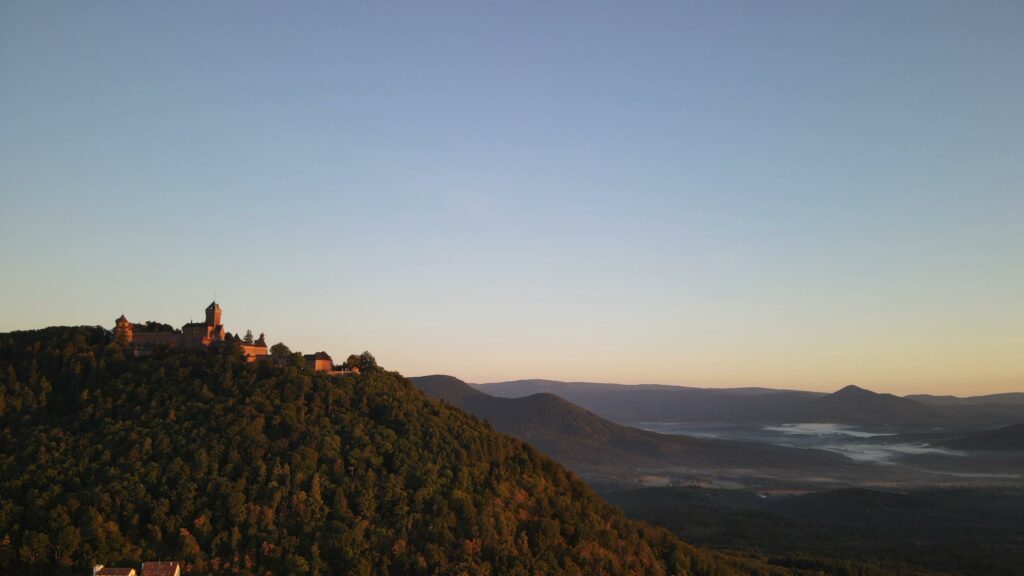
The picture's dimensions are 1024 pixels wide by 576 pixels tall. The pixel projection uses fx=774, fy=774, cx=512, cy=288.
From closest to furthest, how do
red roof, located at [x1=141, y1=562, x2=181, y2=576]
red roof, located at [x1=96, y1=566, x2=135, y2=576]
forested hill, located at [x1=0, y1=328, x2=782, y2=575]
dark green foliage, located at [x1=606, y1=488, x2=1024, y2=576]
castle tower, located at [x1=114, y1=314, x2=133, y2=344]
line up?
red roof, located at [x1=96, y1=566, x2=135, y2=576]
red roof, located at [x1=141, y1=562, x2=181, y2=576]
forested hill, located at [x1=0, y1=328, x2=782, y2=575]
castle tower, located at [x1=114, y1=314, x2=133, y2=344]
dark green foliage, located at [x1=606, y1=488, x2=1024, y2=576]

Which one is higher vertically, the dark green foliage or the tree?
the tree

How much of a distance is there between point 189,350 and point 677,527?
10998 cm

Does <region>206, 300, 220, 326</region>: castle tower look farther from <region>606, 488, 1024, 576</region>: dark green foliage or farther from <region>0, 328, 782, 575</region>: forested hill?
<region>606, 488, 1024, 576</region>: dark green foliage

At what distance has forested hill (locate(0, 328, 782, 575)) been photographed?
6481 centimetres

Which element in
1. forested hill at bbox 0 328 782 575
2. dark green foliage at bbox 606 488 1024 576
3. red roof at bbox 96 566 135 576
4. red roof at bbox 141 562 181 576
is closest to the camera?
red roof at bbox 96 566 135 576

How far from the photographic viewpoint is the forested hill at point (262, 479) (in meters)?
64.8

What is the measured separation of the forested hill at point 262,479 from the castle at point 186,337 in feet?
7.71

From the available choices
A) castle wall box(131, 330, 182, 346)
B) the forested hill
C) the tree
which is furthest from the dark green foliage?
castle wall box(131, 330, 182, 346)

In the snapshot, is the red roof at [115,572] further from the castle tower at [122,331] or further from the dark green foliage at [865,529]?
the dark green foliage at [865,529]

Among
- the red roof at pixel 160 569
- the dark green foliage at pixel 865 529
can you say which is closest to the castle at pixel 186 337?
the red roof at pixel 160 569

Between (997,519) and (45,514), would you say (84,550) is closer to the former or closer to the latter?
(45,514)

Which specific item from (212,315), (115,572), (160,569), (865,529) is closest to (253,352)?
(212,315)

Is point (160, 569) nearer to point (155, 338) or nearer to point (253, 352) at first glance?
point (253, 352)

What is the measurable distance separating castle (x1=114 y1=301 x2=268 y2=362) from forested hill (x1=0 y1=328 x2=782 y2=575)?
235cm
